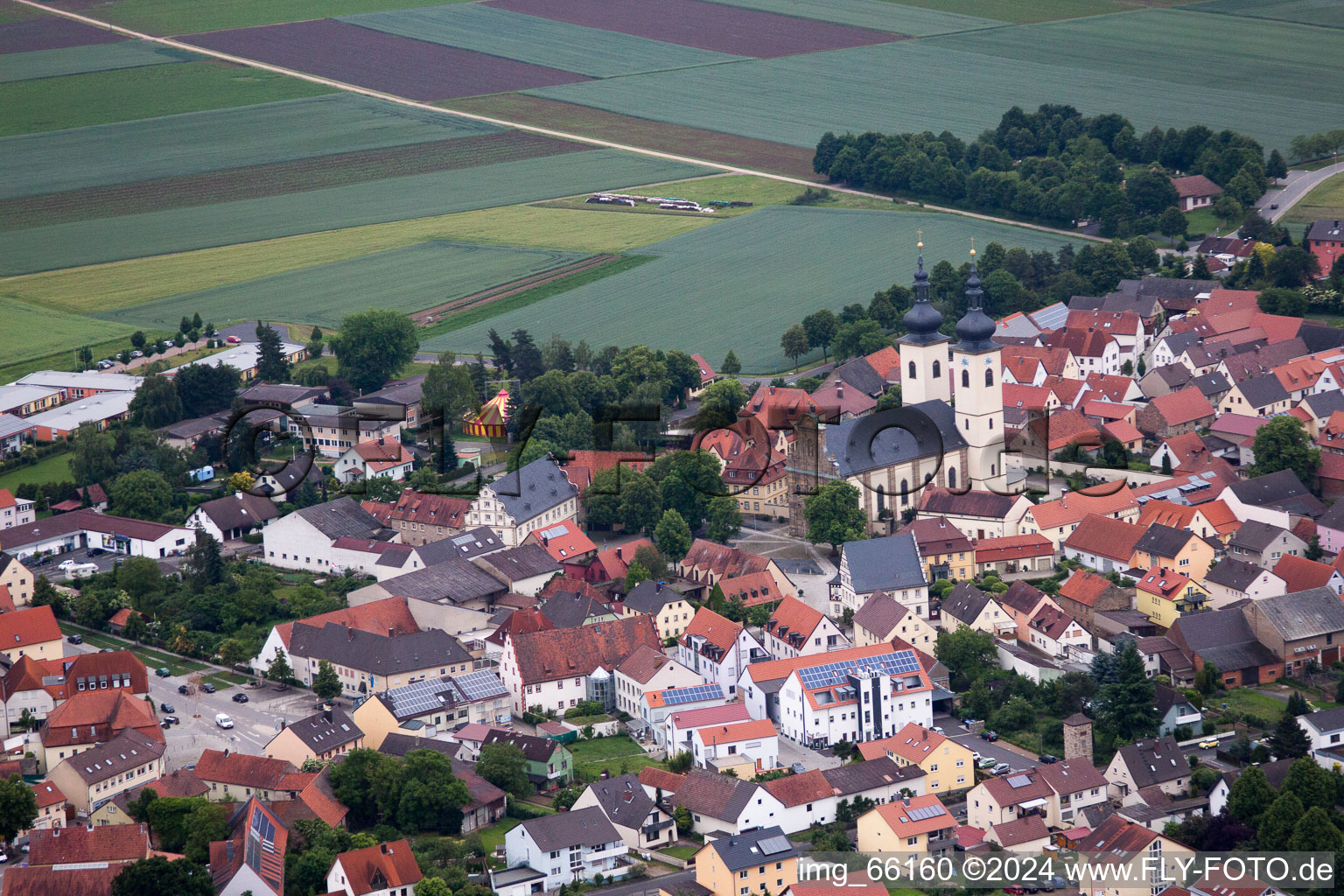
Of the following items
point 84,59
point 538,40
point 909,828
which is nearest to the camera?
point 909,828

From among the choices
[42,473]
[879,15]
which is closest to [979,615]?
[42,473]

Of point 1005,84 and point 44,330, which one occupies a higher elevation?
point 1005,84

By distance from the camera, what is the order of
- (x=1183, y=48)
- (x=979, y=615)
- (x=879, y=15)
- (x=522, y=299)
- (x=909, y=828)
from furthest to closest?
(x=879, y=15) < (x=1183, y=48) < (x=522, y=299) < (x=979, y=615) < (x=909, y=828)

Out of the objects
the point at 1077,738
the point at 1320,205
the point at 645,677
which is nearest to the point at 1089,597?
the point at 1077,738

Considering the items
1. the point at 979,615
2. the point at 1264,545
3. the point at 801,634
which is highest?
the point at 1264,545

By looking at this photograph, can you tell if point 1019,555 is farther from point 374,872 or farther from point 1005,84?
point 1005,84

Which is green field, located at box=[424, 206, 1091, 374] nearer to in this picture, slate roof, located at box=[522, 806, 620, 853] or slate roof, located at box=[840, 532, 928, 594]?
slate roof, located at box=[840, 532, 928, 594]

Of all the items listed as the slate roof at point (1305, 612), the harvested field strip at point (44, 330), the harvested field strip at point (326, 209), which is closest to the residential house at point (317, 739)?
the slate roof at point (1305, 612)

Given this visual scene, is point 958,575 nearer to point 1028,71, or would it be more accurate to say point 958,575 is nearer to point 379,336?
point 379,336

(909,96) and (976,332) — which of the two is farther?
(909,96)
